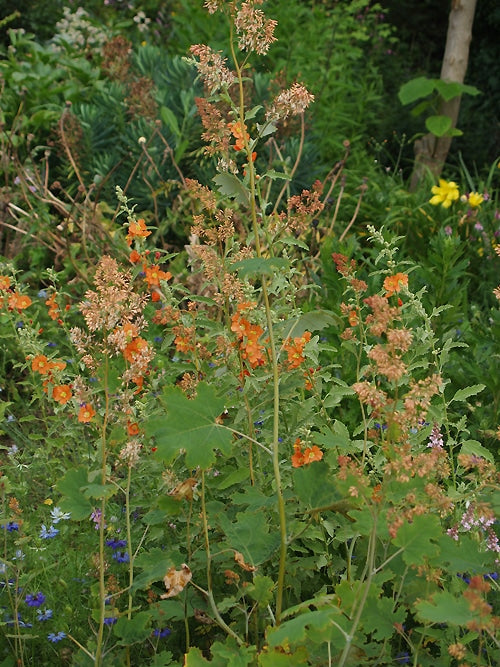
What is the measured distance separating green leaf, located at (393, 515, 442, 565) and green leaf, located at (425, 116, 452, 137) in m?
5.28

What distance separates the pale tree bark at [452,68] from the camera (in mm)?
6645

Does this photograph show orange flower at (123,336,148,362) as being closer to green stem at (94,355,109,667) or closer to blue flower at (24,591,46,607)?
green stem at (94,355,109,667)

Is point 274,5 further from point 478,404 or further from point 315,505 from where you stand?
point 315,505

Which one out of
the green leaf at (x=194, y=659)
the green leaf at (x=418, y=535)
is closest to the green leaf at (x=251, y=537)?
the green leaf at (x=194, y=659)

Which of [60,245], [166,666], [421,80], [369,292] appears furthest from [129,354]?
[421,80]

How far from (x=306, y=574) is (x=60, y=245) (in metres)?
3.15

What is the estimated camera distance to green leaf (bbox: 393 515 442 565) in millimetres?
1614

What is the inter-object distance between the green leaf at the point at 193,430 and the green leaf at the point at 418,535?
372 millimetres

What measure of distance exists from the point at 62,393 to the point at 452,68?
5065 millimetres

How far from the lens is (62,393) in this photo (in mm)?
2807

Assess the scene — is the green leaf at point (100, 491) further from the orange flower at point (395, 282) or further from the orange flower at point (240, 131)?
the orange flower at point (395, 282)

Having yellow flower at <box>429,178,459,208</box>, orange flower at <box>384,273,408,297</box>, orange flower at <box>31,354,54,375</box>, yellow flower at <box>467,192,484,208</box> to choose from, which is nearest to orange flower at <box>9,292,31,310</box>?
orange flower at <box>31,354,54,375</box>

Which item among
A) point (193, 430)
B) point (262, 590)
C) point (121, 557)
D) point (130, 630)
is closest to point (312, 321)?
point (193, 430)

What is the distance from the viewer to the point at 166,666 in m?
1.95
